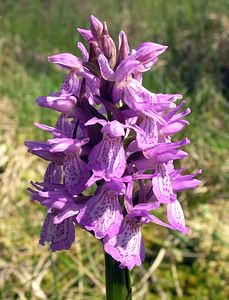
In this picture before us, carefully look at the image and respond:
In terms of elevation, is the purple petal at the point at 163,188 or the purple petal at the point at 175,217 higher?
the purple petal at the point at 163,188

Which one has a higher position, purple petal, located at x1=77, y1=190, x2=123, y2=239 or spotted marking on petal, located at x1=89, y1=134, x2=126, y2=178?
spotted marking on petal, located at x1=89, y1=134, x2=126, y2=178

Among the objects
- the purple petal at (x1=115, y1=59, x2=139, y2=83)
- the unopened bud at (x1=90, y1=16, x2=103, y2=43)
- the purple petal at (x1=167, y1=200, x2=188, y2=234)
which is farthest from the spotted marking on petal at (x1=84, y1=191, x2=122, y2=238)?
the unopened bud at (x1=90, y1=16, x2=103, y2=43)

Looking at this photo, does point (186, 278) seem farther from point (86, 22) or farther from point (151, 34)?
point (86, 22)

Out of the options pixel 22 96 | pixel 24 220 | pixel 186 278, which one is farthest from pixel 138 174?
pixel 22 96

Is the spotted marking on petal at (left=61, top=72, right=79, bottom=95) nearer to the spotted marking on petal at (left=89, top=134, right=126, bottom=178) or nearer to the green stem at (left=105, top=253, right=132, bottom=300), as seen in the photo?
the spotted marking on petal at (left=89, top=134, right=126, bottom=178)

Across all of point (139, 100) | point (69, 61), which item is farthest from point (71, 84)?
point (139, 100)

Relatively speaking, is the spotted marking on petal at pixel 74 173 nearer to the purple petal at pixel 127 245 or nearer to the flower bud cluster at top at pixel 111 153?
the flower bud cluster at top at pixel 111 153

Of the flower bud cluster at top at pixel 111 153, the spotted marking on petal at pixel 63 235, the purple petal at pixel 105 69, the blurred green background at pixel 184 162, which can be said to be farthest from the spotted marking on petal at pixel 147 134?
the blurred green background at pixel 184 162
